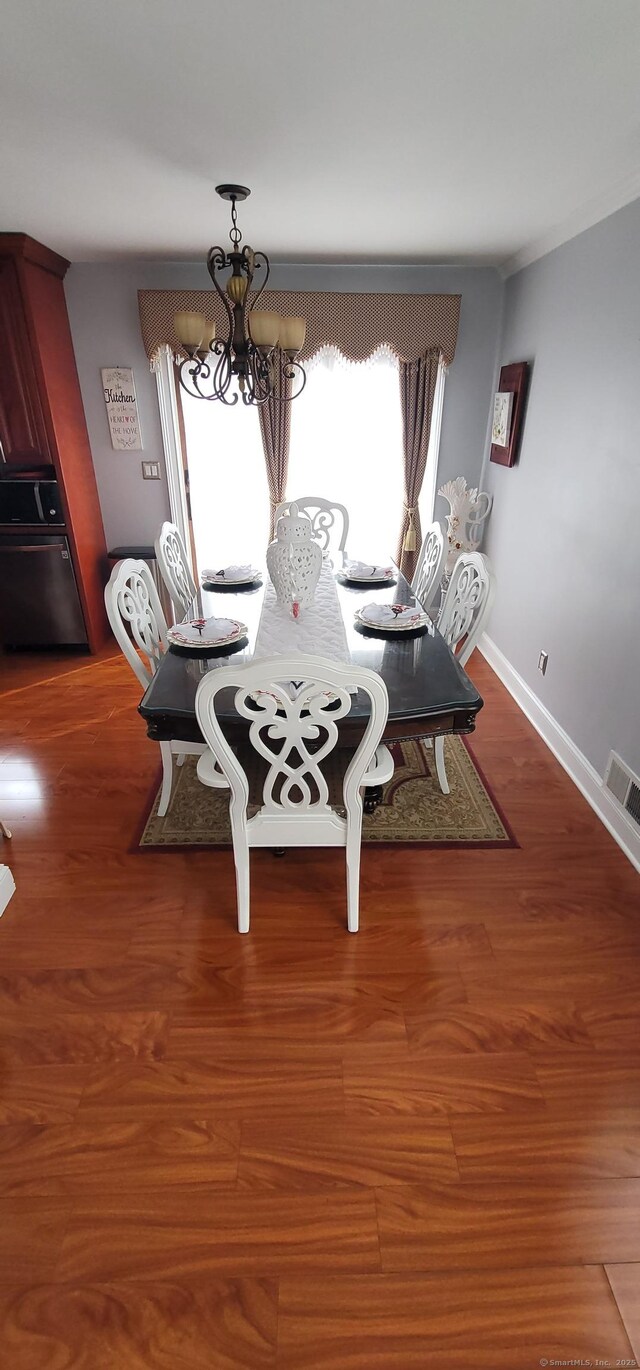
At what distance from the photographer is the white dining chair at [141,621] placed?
218 cm

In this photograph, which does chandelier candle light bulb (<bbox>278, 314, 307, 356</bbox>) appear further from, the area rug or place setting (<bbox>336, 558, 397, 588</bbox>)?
the area rug

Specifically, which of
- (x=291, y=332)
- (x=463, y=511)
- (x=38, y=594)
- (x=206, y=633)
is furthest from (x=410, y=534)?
(x=38, y=594)

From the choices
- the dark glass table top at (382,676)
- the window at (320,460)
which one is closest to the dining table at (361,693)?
the dark glass table top at (382,676)

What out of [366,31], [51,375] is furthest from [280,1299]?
[51,375]

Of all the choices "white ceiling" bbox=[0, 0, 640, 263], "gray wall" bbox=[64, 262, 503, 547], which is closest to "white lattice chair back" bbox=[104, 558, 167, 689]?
"white ceiling" bbox=[0, 0, 640, 263]

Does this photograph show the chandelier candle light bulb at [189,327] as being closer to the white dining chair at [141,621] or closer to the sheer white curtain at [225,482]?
the white dining chair at [141,621]

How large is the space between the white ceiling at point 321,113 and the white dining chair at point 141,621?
1.35 metres

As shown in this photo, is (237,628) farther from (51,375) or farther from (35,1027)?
(51,375)

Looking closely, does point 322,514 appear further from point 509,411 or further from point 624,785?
point 624,785

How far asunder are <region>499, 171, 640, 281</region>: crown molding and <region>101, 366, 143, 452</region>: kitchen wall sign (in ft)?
8.00

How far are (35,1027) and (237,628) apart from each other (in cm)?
140

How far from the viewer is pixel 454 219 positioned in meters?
2.79

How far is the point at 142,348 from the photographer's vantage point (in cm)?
380

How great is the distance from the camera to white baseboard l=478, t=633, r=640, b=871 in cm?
228
